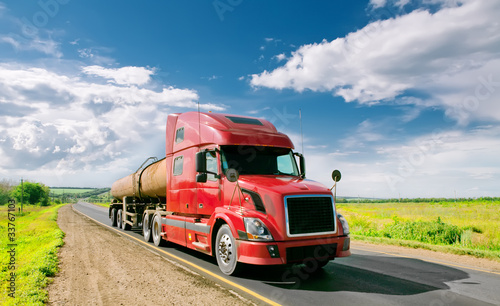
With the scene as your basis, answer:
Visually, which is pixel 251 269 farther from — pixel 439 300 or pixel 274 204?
pixel 439 300

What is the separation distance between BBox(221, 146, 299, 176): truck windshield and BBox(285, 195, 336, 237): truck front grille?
150cm

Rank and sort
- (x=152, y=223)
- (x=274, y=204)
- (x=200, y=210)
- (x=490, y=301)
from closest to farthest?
(x=490, y=301), (x=274, y=204), (x=200, y=210), (x=152, y=223)

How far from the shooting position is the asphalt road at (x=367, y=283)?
517 cm

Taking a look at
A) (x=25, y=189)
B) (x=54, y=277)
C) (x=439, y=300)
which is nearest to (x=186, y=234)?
(x=54, y=277)

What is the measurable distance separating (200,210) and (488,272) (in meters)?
6.71

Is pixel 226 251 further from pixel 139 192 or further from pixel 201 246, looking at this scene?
pixel 139 192

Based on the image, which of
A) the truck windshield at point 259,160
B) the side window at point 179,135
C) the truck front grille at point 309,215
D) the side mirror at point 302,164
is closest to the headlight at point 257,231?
the truck front grille at point 309,215

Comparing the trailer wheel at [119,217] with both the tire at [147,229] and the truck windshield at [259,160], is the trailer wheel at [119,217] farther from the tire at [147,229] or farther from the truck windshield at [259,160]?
the truck windshield at [259,160]

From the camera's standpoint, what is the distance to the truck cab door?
738 centimetres

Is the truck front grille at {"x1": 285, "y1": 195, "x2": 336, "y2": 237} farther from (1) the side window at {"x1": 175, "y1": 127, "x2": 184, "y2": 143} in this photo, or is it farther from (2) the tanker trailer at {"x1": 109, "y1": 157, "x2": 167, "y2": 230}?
(2) the tanker trailer at {"x1": 109, "y1": 157, "x2": 167, "y2": 230}

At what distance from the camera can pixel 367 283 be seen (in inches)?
242

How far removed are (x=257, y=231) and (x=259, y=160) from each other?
2.13 metres

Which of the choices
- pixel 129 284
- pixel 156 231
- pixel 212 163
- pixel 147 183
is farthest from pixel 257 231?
pixel 147 183

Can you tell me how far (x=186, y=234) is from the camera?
8781 mm
